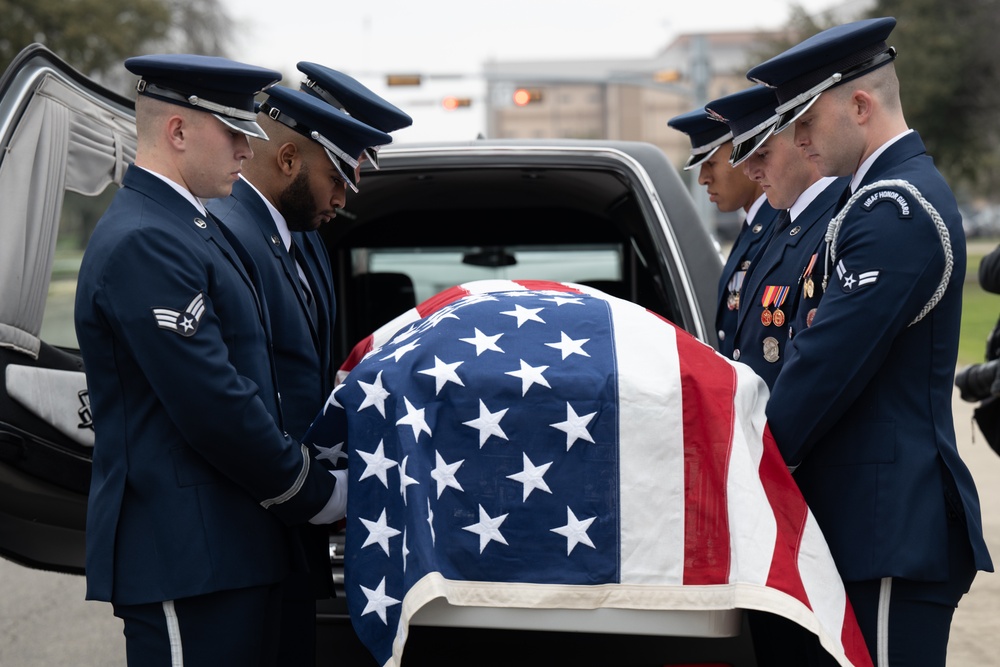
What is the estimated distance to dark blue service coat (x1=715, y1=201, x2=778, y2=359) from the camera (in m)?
3.03

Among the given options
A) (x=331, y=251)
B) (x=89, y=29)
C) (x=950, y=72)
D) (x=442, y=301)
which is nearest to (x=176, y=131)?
(x=442, y=301)

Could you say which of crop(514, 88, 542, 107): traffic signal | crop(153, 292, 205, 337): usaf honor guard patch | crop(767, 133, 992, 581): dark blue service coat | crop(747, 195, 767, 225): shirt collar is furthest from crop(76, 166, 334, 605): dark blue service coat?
crop(514, 88, 542, 107): traffic signal

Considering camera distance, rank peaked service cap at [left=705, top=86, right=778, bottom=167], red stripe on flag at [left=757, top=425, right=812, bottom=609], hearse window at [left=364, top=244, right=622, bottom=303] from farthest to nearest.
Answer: hearse window at [left=364, top=244, right=622, bottom=303], peaked service cap at [left=705, top=86, right=778, bottom=167], red stripe on flag at [left=757, top=425, right=812, bottom=609]

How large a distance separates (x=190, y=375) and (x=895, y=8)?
2604 cm

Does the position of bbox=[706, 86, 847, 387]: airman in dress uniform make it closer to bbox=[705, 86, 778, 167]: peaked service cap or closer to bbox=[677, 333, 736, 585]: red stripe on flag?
bbox=[705, 86, 778, 167]: peaked service cap

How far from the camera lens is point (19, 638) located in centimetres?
469

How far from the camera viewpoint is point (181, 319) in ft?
7.21

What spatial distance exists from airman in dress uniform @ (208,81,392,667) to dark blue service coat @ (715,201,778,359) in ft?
3.24

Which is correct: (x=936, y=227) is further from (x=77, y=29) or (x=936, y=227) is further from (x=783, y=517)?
(x=77, y=29)

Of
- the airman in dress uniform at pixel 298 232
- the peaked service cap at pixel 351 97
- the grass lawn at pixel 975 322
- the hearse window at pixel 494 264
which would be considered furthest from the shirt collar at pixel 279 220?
the grass lawn at pixel 975 322

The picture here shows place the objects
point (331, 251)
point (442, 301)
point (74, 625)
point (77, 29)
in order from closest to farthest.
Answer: point (442, 301) < point (331, 251) < point (74, 625) < point (77, 29)

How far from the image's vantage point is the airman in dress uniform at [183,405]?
2213 mm

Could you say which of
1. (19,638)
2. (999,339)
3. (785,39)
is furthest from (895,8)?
(19,638)

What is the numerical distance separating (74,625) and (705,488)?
3.58 meters
